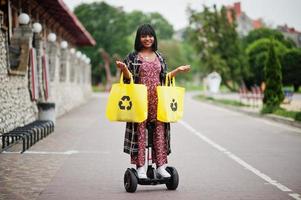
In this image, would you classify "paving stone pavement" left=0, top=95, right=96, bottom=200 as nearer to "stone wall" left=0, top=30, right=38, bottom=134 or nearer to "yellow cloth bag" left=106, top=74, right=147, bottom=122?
"stone wall" left=0, top=30, right=38, bottom=134

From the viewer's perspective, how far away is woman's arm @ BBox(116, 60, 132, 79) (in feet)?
25.4

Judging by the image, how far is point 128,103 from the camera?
7848mm

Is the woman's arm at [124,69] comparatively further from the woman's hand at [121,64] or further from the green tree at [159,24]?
the green tree at [159,24]

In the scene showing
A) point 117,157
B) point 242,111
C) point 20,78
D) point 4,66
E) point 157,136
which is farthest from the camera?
point 242,111

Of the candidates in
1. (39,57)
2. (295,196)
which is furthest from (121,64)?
(39,57)

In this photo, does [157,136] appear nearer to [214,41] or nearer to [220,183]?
[220,183]

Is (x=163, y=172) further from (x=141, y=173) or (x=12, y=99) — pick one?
(x=12, y=99)

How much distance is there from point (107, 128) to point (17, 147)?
21.4 ft

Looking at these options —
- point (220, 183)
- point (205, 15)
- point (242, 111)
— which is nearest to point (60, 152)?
point (220, 183)

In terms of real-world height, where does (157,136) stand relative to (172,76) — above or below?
below

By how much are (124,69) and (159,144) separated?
3.46ft

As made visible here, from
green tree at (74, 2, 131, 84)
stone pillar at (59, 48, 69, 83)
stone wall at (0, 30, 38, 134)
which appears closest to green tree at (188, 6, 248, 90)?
green tree at (74, 2, 131, 84)

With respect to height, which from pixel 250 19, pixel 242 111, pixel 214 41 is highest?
pixel 250 19

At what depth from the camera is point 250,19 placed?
140 m
